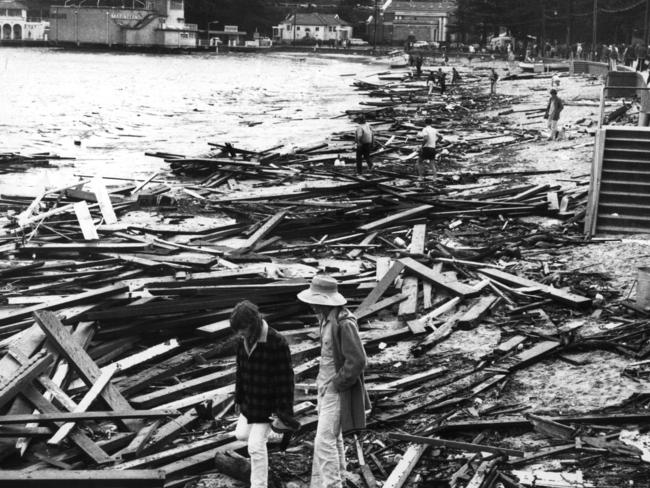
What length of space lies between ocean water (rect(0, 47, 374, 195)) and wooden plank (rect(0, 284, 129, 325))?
502 inches

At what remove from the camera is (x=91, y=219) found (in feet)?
55.9

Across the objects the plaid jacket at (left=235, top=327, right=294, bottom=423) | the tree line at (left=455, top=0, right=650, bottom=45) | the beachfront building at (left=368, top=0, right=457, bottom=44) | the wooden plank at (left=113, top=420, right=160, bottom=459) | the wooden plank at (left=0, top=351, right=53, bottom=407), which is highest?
the beachfront building at (left=368, top=0, right=457, bottom=44)

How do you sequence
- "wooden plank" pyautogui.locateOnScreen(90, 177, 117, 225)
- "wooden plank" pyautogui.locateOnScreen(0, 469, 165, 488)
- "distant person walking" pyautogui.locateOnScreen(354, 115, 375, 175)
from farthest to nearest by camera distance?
"distant person walking" pyautogui.locateOnScreen(354, 115, 375, 175) → "wooden plank" pyautogui.locateOnScreen(90, 177, 117, 225) → "wooden plank" pyautogui.locateOnScreen(0, 469, 165, 488)

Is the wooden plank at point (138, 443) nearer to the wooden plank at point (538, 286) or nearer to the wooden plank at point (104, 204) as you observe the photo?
the wooden plank at point (538, 286)

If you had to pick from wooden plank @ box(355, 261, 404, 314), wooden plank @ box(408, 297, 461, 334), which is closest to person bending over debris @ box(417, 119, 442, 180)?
wooden plank @ box(355, 261, 404, 314)

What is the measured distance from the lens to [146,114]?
52719 millimetres

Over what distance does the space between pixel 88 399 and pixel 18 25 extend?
7802 inches

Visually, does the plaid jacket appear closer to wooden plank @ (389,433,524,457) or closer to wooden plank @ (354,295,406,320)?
wooden plank @ (389,433,524,457)

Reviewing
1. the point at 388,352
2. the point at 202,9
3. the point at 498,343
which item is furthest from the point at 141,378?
the point at 202,9

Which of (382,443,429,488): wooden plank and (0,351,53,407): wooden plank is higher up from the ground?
(0,351,53,407): wooden plank

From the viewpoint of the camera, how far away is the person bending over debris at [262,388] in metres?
7.03

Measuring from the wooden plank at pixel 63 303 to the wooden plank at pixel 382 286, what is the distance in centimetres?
307

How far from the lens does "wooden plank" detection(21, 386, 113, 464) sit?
7.89 metres

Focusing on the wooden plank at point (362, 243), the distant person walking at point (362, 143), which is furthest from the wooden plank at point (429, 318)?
the distant person walking at point (362, 143)
